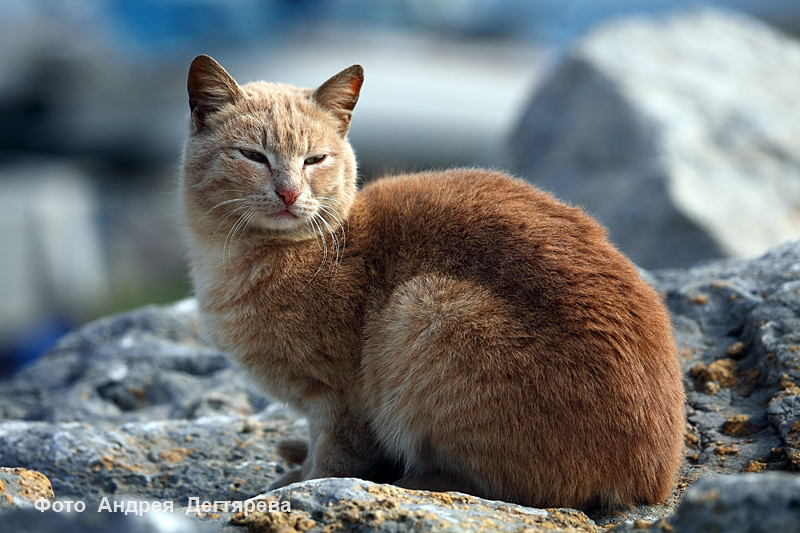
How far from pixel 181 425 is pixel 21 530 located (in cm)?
202

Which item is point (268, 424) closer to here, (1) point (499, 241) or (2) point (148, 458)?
(2) point (148, 458)

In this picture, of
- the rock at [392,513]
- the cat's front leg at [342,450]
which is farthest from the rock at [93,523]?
the cat's front leg at [342,450]

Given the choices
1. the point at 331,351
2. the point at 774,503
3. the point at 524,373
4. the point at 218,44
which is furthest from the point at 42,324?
the point at 774,503

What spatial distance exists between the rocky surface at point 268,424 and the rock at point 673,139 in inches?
60.8

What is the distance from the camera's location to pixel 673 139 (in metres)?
6.18

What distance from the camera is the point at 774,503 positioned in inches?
64.5

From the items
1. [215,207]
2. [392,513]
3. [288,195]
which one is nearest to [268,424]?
[215,207]

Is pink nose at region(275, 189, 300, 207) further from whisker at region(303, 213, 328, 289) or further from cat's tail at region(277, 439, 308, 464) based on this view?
cat's tail at region(277, 439, 308, 464)

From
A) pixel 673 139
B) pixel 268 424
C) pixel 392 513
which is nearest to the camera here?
pixel 392 513

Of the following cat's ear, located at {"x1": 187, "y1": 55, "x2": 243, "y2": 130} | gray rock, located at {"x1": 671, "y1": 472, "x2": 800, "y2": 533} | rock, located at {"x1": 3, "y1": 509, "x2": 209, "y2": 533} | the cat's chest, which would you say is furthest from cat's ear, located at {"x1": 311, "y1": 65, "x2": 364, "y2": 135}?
gray rock, located at {"x1": 671, "y1": 472, "x2": 800, "y2": 533}

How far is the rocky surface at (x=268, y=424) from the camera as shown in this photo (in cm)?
216

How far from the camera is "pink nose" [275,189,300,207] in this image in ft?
10.1

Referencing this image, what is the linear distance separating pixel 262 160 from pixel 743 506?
2.22m

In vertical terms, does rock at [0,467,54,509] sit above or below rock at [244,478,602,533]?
below
